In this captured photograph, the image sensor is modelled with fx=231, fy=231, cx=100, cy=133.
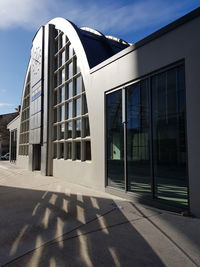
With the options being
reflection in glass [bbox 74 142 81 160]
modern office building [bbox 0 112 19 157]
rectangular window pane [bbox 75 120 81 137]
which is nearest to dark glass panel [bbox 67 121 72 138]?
rectangular window pane [bbox 75 120 81 137]

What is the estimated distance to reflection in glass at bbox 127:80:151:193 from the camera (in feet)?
23.6

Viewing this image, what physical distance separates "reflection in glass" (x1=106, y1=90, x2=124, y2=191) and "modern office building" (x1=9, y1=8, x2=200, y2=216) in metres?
0.04

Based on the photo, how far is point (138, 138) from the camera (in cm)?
752

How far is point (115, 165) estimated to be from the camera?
27.9 ft

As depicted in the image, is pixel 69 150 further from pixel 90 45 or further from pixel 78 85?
pixel 90 45

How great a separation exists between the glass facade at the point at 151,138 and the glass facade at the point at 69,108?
2.53 metres

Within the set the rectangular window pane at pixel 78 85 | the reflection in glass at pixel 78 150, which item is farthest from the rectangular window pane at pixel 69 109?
the reflection in glass at pixel 78 150

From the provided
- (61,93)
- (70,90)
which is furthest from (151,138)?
(61,93)

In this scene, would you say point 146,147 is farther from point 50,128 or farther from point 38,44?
point 38,44

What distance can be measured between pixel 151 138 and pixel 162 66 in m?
2.11

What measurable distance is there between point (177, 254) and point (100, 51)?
33.7 ft

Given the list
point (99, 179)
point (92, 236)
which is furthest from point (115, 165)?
point (92, 236)

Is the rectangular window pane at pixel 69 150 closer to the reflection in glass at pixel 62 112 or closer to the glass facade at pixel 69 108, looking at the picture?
the glass facade at pixel 69 108

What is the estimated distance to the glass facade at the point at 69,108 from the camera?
11.1 meters
